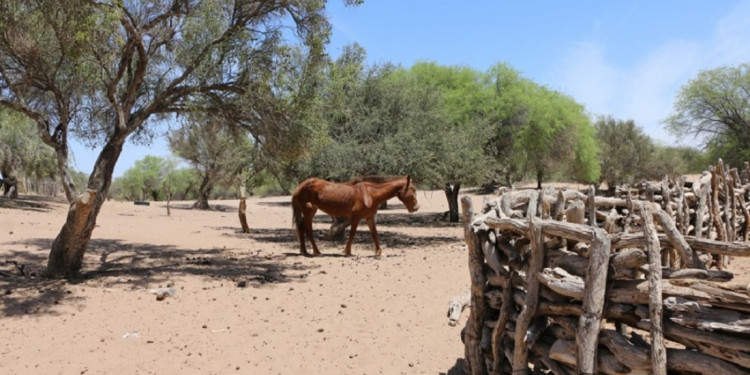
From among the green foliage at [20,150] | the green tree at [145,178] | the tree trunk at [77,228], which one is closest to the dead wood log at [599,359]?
the tree trunk at [77,228]

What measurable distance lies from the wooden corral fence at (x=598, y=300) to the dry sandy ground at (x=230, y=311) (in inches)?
47.1

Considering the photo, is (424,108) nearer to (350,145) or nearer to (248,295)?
(350,145)

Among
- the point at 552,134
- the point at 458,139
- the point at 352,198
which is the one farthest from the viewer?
the point at 552,134

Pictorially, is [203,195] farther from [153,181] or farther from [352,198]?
[153,181]

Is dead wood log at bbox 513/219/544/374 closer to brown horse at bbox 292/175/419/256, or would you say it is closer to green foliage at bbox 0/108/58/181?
brown horse at bbox 292/175/419/256

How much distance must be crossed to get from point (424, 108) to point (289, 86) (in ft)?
24.1

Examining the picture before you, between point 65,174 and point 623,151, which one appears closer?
point 65,174

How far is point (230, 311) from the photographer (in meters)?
7.60

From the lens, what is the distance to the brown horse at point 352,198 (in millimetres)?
12516

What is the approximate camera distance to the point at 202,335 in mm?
6539

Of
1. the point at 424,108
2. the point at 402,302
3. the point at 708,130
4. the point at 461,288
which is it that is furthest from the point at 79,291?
the point at 708,130

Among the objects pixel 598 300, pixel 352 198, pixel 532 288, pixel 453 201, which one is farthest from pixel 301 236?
pixel 453 201

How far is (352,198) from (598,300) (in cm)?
948

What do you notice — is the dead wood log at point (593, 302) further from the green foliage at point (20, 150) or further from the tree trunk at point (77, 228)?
the green foliage at point (20, 150)
